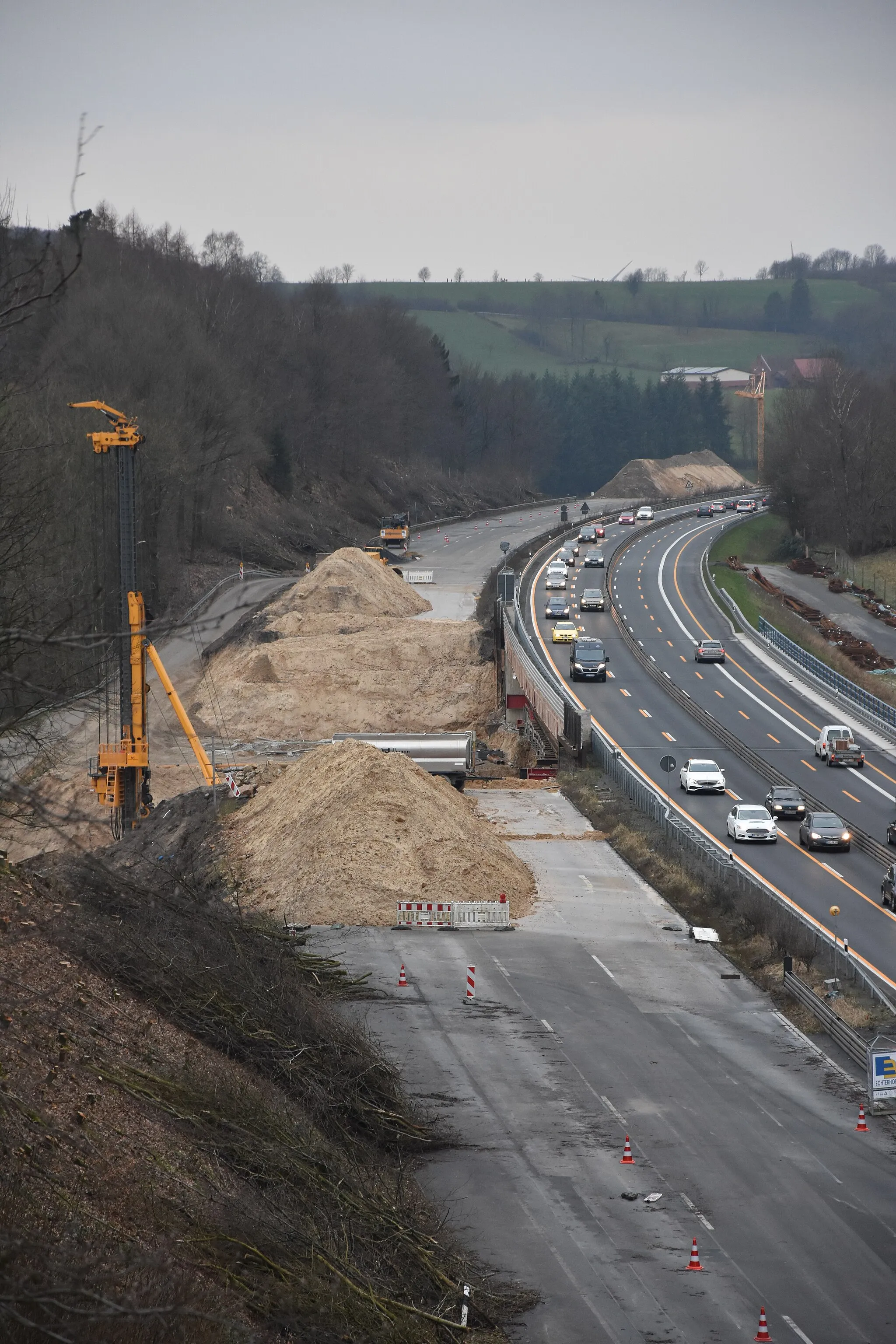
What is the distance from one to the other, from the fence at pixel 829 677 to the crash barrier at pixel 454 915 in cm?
3001

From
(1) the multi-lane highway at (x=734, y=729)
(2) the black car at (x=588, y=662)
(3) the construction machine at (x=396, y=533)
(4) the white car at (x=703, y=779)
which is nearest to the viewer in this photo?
(1) the multi-lane highway at (x=734, y=729)

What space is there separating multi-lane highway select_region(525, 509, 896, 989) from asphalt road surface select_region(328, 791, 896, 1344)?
5983 mm

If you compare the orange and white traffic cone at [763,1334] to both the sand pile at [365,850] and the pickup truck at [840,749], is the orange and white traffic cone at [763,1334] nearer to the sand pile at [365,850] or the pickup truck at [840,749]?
the sand pile at [365,850]

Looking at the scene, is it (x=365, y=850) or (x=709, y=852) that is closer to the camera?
(x=365, y=850)

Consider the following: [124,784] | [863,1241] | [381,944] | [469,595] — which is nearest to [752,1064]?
[863,1241]

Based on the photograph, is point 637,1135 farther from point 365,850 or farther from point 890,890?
point 890,890

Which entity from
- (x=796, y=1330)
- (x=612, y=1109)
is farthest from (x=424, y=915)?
(x=796, y=1330)

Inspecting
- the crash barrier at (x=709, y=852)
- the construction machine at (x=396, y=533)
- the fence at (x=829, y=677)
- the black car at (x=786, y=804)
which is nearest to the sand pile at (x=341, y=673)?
the crash barrier at (x=709, y=852)

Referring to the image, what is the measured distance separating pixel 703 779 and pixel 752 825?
611 cm

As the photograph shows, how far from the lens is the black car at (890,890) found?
36469 millimetres

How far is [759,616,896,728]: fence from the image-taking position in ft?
202

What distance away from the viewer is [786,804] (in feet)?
152

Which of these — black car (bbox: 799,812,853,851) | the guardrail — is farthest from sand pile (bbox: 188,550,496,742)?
black car (bbox: 799,812,853,851)

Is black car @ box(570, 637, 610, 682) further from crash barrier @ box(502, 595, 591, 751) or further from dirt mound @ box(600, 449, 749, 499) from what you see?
dirt mound @ box(600, 449, 749, 499)
